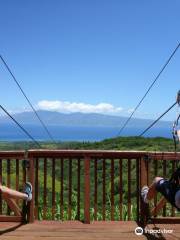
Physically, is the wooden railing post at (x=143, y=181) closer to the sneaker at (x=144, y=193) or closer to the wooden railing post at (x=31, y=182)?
the sneaker at (x=144, y=193)

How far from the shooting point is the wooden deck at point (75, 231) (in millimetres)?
5395

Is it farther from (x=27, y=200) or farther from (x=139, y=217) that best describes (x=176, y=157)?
(x=27, y=200)

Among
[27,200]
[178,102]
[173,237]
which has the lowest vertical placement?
[173,237]

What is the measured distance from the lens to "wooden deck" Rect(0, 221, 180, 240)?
539cm

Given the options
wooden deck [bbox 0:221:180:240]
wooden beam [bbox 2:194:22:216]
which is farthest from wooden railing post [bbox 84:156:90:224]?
wooden beam [bbox 2:194:22:216]

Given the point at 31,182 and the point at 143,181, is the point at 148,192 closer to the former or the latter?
the point at 143,181

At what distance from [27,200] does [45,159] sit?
0.62 metres

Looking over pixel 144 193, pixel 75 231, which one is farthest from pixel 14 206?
pixel 144 193

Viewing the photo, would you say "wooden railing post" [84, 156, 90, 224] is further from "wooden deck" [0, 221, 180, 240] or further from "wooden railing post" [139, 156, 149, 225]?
"wooden railing post" [139, 156, 149, 225]

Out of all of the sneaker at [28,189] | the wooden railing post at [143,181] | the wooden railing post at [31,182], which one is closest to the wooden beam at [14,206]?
the wooden railing post at [31,182]

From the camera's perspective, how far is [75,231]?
18.8 ft

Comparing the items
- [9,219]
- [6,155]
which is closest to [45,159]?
[6,155]

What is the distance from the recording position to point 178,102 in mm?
5336

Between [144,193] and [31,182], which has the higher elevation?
[31,182]
